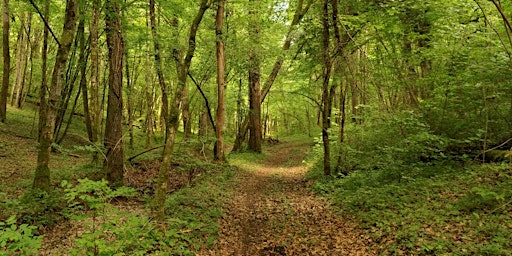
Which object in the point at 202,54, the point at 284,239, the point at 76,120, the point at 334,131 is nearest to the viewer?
the point at 284,239

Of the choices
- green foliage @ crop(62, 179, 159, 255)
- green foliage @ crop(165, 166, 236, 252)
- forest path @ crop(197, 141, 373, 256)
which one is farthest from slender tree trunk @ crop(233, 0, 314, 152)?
green foliage @ crop(62, 179, 159, 255)

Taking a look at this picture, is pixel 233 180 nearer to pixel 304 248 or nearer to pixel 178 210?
pixel 178 210

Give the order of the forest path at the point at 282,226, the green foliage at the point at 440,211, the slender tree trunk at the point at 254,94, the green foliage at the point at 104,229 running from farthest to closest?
the slender tree trunk at the point at 254,94 → the forest path at the point at 282,226 → the green foliage at the point at 440,211 → the green foliage at the point at 104,229

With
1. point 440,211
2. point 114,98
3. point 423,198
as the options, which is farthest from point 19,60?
point 440,211

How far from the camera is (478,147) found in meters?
8.34

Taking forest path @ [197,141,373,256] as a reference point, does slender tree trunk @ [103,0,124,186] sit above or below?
above

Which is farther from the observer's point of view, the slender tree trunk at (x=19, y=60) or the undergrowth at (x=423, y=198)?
the slender tree trunk at (x=19, y=60)

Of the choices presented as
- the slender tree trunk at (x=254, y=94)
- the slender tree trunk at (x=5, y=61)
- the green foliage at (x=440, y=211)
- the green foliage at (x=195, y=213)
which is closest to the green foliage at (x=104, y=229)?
the green foliage at (x=195, y=213)

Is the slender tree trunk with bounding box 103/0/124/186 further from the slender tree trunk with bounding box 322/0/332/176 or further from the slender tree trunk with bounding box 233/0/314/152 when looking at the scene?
the slender tree trunk with bounding box 233/0/314/152

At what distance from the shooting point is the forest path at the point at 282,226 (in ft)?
20.2

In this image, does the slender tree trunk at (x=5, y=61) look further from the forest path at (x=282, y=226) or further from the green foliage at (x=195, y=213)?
the forest path at (x=282, y=226)

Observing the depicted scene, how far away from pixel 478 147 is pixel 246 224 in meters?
6.45

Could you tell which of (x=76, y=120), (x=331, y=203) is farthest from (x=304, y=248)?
(x=76, y=120)

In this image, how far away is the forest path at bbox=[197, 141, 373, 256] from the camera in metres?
6.16
